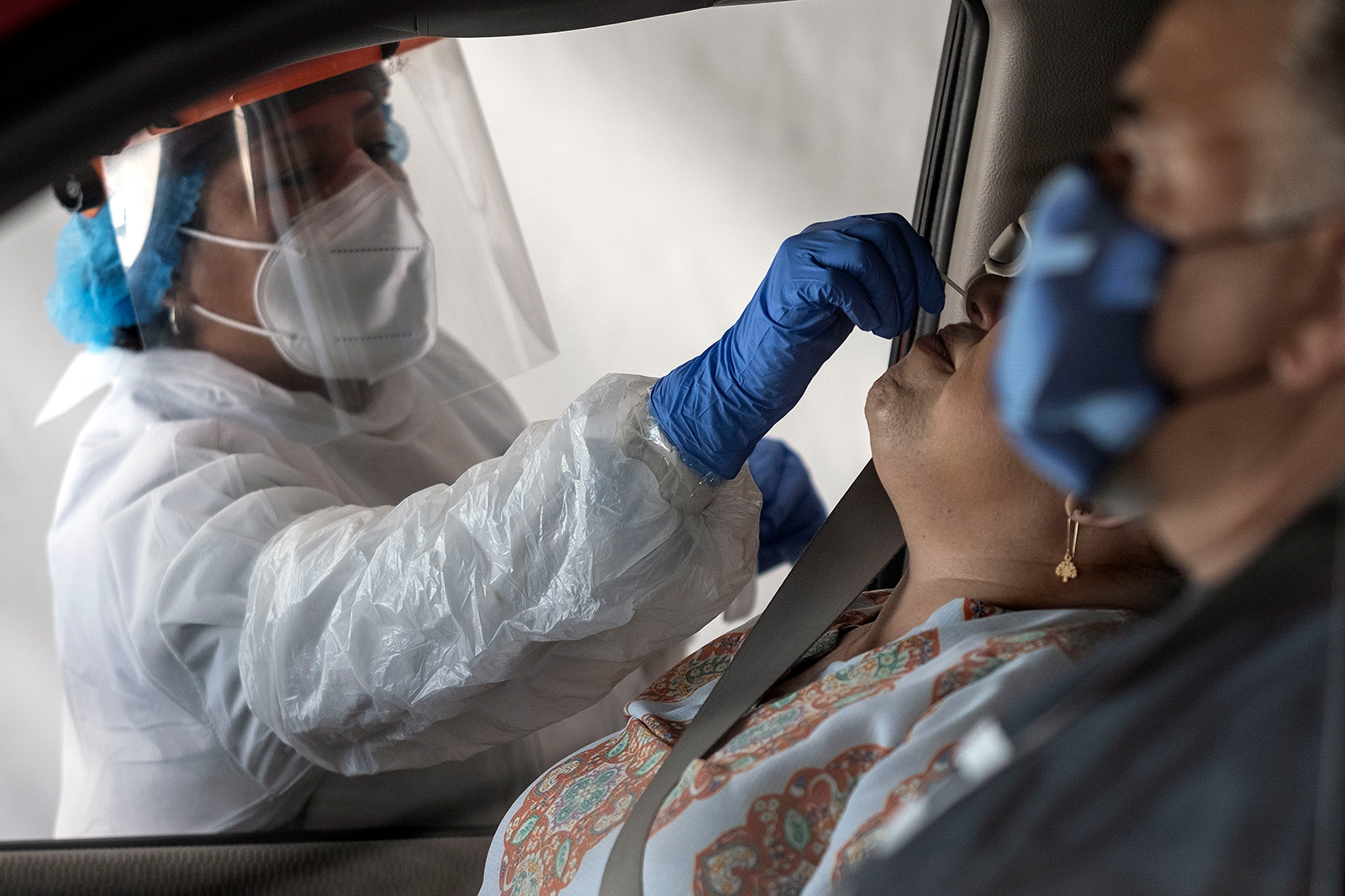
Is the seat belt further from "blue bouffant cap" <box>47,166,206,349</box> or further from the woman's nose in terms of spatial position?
"blue bouffant cap" <box>47,166,206,349</box>

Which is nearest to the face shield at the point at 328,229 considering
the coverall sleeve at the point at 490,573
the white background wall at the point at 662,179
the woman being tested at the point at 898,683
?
the coverall sleeve at the point at 490,573

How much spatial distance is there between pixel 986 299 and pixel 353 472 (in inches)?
39.2

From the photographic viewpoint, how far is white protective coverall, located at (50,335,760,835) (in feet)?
3.61

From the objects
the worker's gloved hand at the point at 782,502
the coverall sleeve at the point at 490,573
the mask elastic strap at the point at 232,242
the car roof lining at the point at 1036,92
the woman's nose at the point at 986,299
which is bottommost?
the worker's gloved hand at the point at 782,502

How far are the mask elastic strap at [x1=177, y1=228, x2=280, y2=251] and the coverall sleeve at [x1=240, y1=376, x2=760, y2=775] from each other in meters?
0.39

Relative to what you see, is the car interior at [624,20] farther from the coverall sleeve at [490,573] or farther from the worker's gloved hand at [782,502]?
the worker's gloved hand at [782,502]

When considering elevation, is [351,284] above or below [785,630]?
above

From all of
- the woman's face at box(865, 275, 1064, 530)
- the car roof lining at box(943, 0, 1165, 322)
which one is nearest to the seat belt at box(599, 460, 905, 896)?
the woman's face at box(865, 275, 1064, 530)

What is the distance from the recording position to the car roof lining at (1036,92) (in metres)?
1.16

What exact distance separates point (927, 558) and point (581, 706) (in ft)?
1.80

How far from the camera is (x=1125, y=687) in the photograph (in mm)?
321

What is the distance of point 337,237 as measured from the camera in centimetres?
138

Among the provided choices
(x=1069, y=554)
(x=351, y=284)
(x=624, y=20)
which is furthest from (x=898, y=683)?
(x=351, y=284)

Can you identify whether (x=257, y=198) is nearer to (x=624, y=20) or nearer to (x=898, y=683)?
(x=624, y=20)
